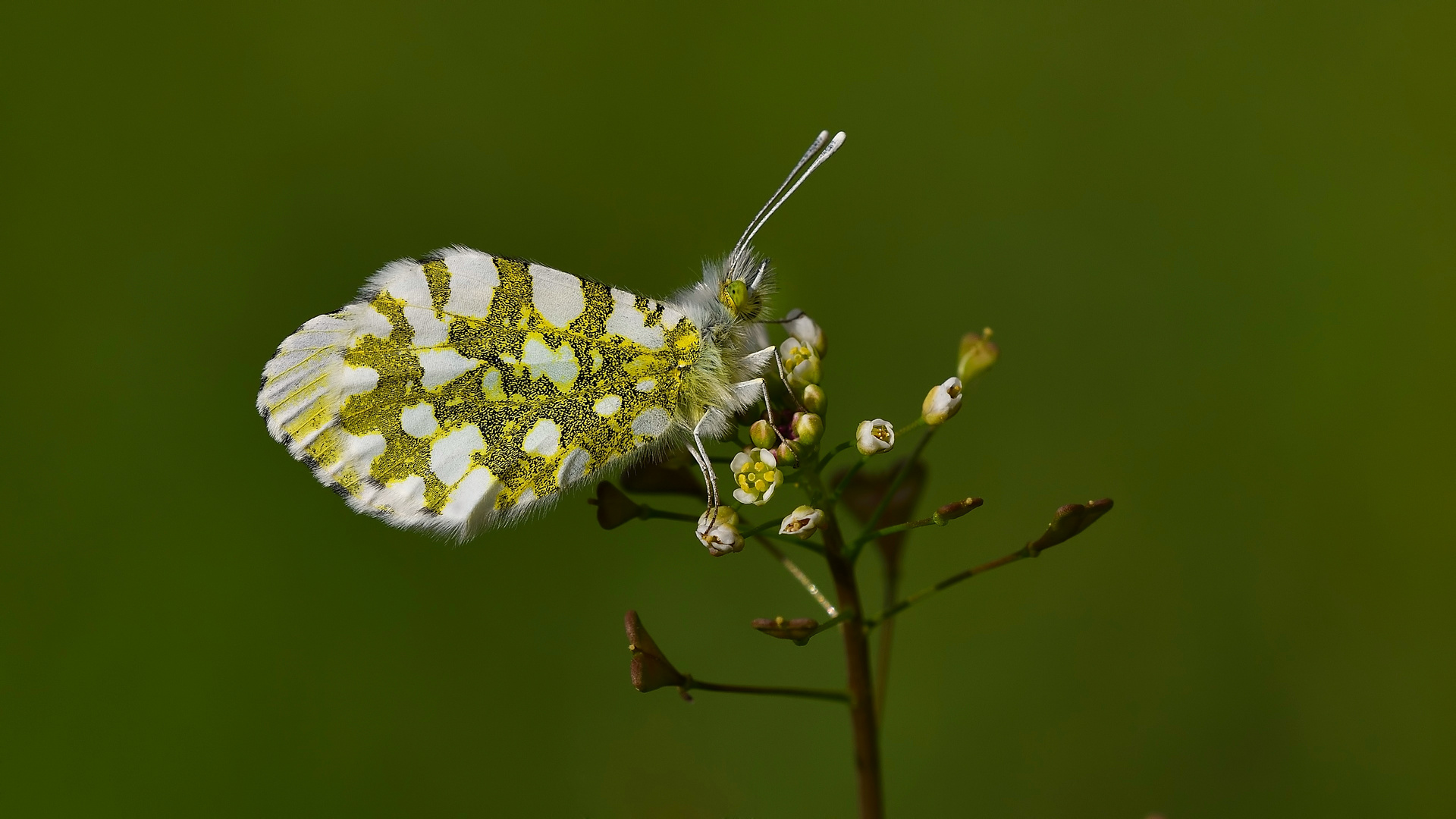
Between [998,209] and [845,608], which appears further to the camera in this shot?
[998,209]

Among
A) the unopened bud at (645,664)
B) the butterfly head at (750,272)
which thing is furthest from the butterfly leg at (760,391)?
the unopened bud at (645,664)

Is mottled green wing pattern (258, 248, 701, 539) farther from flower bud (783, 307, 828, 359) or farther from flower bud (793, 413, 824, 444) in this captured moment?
flower bud (793, 413, 824, 444)

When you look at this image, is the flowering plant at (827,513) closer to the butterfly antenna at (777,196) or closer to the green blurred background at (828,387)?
the butterfly antenna at (777,196)

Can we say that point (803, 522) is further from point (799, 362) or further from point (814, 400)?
point (799, 362)

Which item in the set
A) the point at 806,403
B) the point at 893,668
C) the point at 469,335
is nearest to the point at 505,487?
the point at 469,335

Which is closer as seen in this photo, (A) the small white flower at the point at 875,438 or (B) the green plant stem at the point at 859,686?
(B) the green plant stem at the point at 859,686

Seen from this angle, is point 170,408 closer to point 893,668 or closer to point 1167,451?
point 893,668
